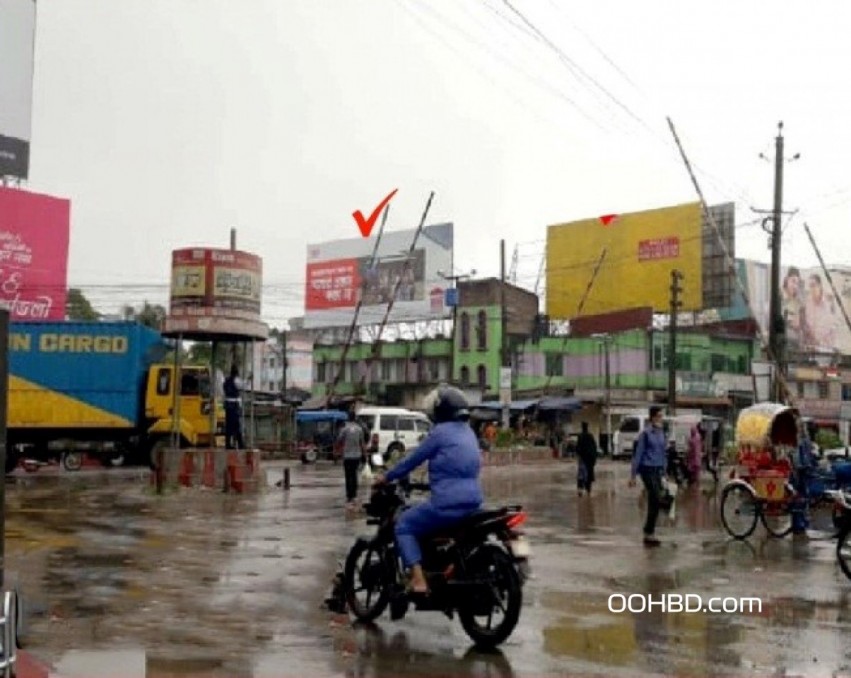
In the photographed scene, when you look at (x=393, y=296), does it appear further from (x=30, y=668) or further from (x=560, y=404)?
(x=30, y=668)

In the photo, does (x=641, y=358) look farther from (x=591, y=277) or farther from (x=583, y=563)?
(x=583, y=563)

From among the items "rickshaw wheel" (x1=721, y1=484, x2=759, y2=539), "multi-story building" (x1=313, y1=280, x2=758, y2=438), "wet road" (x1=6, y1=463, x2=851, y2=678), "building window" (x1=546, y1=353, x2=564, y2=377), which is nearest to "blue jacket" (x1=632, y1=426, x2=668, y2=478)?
"wet road" (x1=6, y1=463, x2=851, y2=678)

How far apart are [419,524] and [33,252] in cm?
4513

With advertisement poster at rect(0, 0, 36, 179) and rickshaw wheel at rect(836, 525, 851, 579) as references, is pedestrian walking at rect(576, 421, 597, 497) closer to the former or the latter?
rickshaw wheel at rect(836, 525, 851, 579)

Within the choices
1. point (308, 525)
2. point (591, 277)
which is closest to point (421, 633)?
point (308, 525)

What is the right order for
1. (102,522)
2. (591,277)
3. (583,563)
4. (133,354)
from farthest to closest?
(591,277), (133,354), (102,522), (583,563)

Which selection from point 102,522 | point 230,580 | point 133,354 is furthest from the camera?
point 133,354

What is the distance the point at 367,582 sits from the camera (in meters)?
8.20

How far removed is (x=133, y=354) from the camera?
28.7 meters

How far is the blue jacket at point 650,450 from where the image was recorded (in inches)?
551

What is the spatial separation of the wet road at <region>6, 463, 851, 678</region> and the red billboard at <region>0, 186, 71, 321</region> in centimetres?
3374

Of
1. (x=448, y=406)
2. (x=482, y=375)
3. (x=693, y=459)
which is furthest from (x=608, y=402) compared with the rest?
(x=448, y=406)

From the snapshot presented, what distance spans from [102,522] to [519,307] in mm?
50902

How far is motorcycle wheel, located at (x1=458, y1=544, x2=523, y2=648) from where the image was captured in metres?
7.28
